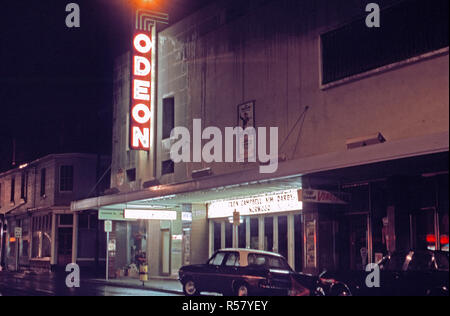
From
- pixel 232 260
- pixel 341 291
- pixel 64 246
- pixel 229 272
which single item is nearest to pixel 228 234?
pixel 232 260

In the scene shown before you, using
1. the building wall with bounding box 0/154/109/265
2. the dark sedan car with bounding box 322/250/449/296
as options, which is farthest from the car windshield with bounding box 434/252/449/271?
the building wall with bounding box 0/154/109/265

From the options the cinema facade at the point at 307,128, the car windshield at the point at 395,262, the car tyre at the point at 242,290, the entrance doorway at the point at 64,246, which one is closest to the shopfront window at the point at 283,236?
the cinema facade at the point at 307,128

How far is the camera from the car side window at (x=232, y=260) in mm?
19359

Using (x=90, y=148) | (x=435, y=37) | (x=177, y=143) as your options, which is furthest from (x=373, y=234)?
(x=90, y=148)

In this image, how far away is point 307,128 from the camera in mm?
21656

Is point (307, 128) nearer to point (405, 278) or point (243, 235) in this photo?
point (405, 278)

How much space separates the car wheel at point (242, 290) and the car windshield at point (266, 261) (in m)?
0.72

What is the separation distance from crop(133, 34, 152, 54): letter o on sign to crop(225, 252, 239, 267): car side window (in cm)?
1371

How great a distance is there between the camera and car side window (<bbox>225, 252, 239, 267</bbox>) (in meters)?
19.4

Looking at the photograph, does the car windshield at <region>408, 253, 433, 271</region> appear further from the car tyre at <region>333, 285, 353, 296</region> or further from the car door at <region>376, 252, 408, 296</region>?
the car tyre at <region>333, 285, 353, 296</region>

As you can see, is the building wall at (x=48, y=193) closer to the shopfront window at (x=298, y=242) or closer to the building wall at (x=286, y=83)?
the building wall at (x=286, y=83)

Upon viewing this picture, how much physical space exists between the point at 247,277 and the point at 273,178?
3602 millimetres

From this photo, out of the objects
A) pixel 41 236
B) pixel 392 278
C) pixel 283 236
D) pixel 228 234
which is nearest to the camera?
pixel 392 278

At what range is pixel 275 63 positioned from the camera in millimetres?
23328
